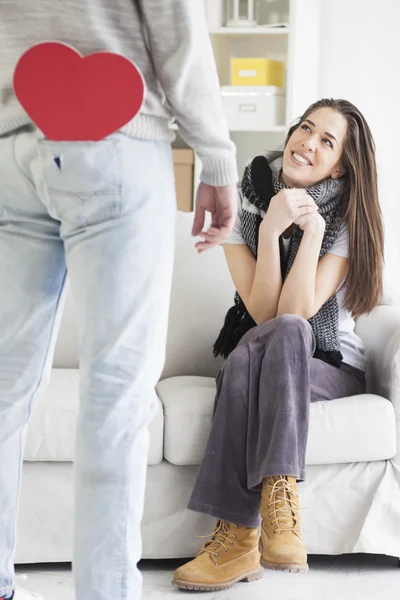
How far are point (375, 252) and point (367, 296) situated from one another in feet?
0.35

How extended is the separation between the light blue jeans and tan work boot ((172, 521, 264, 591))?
764 millimetres

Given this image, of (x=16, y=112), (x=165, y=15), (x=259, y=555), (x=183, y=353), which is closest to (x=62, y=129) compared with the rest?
(x=16, y=112)

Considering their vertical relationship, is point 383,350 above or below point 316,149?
below

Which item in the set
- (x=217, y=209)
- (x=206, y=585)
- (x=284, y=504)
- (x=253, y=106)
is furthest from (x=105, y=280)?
(x=253, y=106)

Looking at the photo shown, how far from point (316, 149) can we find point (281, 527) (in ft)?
2.91

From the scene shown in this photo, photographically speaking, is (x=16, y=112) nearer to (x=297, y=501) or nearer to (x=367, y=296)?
(x=297, y=501)

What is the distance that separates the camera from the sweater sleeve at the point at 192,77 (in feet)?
3.26

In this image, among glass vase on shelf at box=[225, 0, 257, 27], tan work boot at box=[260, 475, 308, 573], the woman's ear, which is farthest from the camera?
glass vase on shelf at box=[225, 0, 257, 27]

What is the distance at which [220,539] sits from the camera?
182cm

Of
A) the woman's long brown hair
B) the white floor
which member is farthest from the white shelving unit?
the white floor

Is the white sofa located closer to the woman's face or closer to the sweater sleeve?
the woman's face

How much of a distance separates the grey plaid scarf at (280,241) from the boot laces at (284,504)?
1.34 feet

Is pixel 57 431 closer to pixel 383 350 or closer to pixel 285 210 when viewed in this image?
pixel 285 210

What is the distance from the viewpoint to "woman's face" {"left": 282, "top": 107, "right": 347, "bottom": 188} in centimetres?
210
